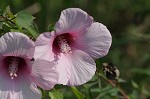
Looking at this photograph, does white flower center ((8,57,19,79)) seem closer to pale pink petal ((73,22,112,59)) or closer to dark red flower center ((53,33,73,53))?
dark red flower center ((53,33,73,53))

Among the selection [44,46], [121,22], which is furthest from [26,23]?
[121,22]

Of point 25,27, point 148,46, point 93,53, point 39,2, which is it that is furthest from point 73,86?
point 148,46

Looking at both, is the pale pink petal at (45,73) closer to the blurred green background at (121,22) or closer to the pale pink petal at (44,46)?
the pale pink petal at (44,46)

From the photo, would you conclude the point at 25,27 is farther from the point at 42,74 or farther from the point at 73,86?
the point at 73,86

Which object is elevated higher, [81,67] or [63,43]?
[63,43]

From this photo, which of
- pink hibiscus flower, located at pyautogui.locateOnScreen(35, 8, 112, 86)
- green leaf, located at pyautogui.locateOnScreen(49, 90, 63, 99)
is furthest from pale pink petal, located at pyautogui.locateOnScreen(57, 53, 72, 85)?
green leaf, located at pyautogui.locateOnScreen(49, 90, 63, 99)

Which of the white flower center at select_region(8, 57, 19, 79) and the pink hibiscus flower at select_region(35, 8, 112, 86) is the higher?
the pink hibiscus flower at select_region(35, 8, 112, 86)

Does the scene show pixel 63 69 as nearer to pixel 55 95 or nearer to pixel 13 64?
pixel 55 95
